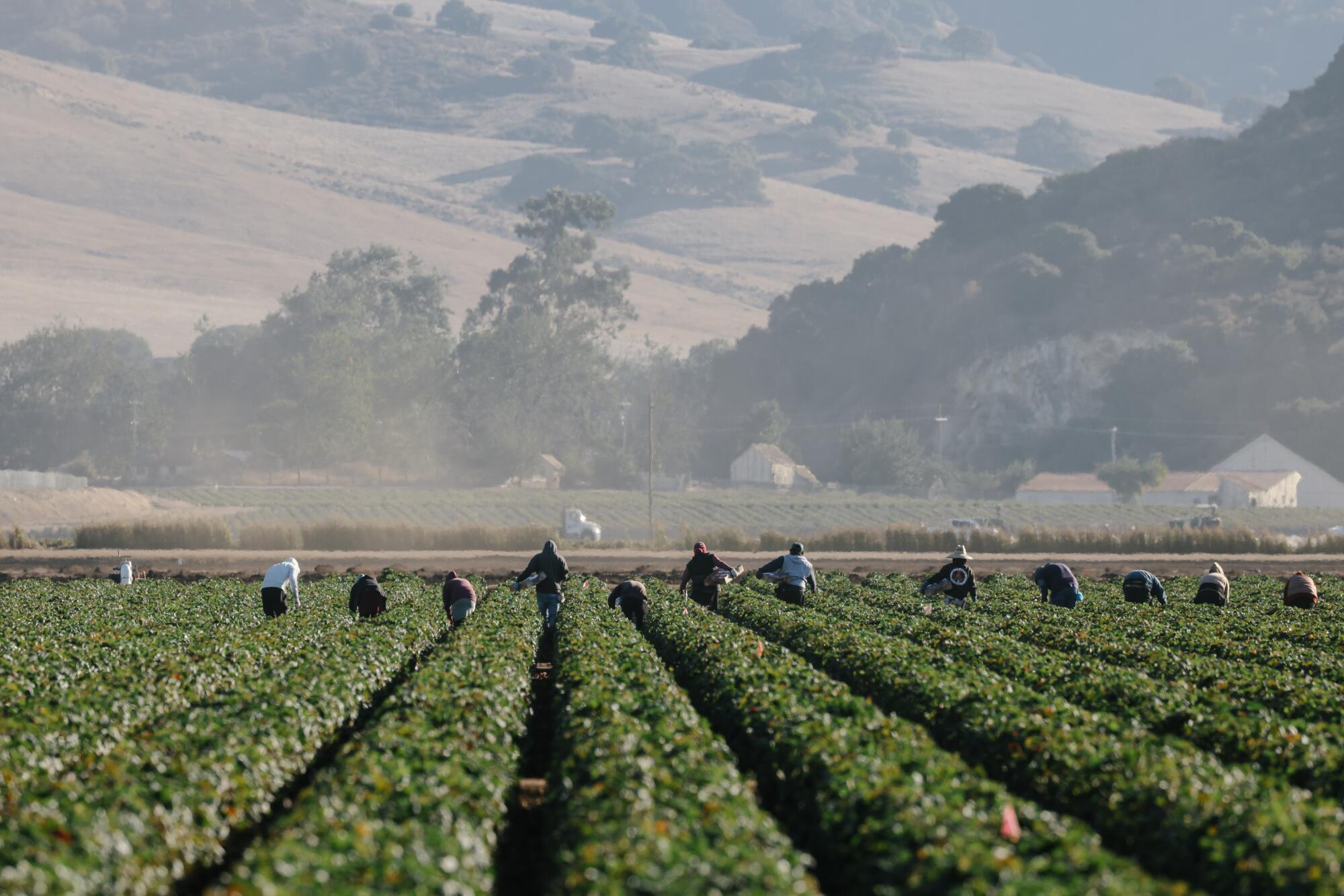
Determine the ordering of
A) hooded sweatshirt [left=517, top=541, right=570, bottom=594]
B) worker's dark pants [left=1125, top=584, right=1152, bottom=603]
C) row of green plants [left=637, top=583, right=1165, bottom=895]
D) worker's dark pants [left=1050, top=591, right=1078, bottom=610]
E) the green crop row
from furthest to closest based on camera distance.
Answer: worker's dark pants [left=1125, top=584, right=1152, bottom=603]
worker's dark pants [left=1050, top=591, right=1078, bottom=610]
hooded sweatshirt [left=517, top=541, right=570, bottom=594]
the green crop row
row of green plants [left=637, top=583, right=1165, bottom=895]

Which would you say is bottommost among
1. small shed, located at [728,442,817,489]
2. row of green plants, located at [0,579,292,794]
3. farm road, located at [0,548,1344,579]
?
farm road, located at [0,548,1344,579]

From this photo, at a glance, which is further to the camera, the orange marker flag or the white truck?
the white truck

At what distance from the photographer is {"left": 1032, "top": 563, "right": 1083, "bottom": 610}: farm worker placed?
3472cm

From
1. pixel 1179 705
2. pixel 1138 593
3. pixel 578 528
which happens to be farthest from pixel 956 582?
pixel 578 528

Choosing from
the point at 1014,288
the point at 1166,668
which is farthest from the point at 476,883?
the point at 1014,288

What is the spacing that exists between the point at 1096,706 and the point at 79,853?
40.0ft

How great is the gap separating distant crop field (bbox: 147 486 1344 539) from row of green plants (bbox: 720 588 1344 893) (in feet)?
242

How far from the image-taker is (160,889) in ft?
35.3

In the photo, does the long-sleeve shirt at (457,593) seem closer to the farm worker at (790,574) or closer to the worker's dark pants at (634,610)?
the worker's dark pants at (634,610)

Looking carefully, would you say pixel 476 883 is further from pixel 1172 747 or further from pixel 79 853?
pixel 1172 747

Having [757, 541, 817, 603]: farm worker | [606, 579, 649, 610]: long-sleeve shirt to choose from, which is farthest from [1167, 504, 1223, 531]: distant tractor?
[606, 579, 649, 610]: long-sleeve shirt

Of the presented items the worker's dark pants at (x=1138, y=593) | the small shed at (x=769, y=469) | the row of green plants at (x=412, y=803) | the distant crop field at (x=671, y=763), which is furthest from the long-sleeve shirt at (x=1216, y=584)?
the small shed at (x=769, y=469)

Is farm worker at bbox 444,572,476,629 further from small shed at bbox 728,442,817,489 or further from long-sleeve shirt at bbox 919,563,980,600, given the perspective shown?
small shed at bbox 728,442,817,489

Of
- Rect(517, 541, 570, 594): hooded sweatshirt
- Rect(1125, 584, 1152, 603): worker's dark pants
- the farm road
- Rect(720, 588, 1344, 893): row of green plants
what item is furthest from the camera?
the farm road
